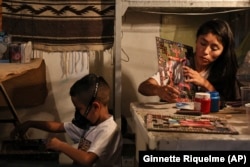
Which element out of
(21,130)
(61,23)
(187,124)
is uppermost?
(61,23)

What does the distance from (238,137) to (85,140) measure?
0.65 meters

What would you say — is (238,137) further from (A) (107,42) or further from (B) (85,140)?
(A) (107,42)

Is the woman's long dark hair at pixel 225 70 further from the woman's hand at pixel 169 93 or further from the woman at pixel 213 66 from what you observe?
the woman's hand at pixel 169 93

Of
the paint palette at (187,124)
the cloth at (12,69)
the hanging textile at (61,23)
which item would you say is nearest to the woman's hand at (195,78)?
the paint palette at (187,124)

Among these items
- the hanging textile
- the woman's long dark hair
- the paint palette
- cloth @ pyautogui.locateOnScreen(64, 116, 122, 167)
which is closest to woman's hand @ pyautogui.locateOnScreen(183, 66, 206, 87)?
the woman's long dark hair

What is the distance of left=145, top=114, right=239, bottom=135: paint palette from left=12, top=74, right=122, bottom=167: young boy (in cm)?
20

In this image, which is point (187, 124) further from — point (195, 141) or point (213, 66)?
point (213, 66)

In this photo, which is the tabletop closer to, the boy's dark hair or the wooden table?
the wooden table

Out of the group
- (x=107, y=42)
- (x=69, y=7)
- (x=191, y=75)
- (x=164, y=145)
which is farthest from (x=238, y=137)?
(x=69, y=7)

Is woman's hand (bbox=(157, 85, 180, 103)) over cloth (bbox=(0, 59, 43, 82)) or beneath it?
beneath

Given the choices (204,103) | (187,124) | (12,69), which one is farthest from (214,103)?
(12,69)

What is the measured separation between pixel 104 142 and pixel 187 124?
365mm

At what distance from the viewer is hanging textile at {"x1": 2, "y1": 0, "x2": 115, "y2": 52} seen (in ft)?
6.66

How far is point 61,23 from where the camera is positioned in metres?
2.05
